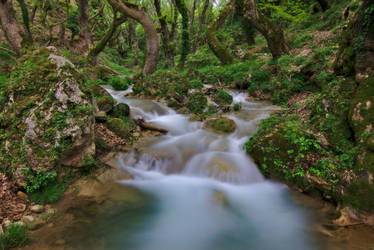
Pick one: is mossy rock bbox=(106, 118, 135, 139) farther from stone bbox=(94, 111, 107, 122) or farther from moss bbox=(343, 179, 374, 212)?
moss bbox=(343, 179, 374, 212)

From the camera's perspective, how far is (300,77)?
26.8ft

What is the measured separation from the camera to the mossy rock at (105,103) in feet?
20.9

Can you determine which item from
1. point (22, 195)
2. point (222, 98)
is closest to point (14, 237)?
point (22, 195)

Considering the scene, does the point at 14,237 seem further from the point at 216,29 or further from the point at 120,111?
the point at 216,29

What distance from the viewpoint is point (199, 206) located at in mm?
4043

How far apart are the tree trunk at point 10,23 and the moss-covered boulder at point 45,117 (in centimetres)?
654

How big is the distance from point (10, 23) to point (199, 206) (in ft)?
39.9

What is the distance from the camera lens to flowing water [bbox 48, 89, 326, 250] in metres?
3.20

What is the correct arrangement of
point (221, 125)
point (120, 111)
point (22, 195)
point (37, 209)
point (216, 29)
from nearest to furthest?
point (37, 209) < point (22, 195) < point (221, 125) < point (120, 111) < point (216, 29)

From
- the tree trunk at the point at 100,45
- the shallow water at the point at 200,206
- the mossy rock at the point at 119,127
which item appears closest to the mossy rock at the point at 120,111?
the mossy rock at the point at 119,127

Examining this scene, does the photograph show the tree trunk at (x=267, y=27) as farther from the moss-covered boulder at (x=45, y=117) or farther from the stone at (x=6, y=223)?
the stone at (x=6, y=223)

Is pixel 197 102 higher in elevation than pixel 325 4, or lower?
lower

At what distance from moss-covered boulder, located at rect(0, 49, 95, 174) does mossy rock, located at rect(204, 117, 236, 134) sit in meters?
3.89

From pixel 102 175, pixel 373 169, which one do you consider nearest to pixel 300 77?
pixel 373 169
